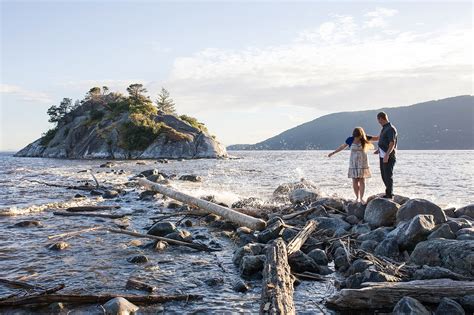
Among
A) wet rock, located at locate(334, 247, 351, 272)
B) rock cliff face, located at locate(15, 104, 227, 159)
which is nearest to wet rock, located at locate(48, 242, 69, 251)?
wet rock, located at locate(334, 247, 351, 272)

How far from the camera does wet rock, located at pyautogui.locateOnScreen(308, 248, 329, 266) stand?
7.12 metres

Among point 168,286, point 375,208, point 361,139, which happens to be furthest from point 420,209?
point 168,286

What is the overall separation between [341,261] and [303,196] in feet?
22.4

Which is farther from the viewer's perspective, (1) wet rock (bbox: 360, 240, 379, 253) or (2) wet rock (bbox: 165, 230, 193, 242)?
(2) wet rock (bbox: 165, 230, 193, 242)

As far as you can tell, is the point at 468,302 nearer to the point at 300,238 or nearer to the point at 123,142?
the point at 300,238

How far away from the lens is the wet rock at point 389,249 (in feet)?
22.9

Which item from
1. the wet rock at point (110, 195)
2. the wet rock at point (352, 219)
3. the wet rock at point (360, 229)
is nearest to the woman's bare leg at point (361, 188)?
the wet rock at point (352, 219)

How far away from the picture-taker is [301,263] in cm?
674

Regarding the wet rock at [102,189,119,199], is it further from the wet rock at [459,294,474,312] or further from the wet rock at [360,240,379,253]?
the wet rock at [459,294,474,312]

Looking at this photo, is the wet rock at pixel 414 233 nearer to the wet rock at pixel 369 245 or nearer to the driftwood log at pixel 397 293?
the wet rock at pixel 369 245

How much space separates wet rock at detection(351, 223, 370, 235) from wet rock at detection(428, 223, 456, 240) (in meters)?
1.93

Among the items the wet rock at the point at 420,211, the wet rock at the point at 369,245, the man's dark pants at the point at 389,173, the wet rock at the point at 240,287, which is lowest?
the wet rock at the point at 240,287

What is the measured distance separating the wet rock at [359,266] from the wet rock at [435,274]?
0.79 m

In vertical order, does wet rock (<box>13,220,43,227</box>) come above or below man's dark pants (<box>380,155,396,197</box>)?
below
